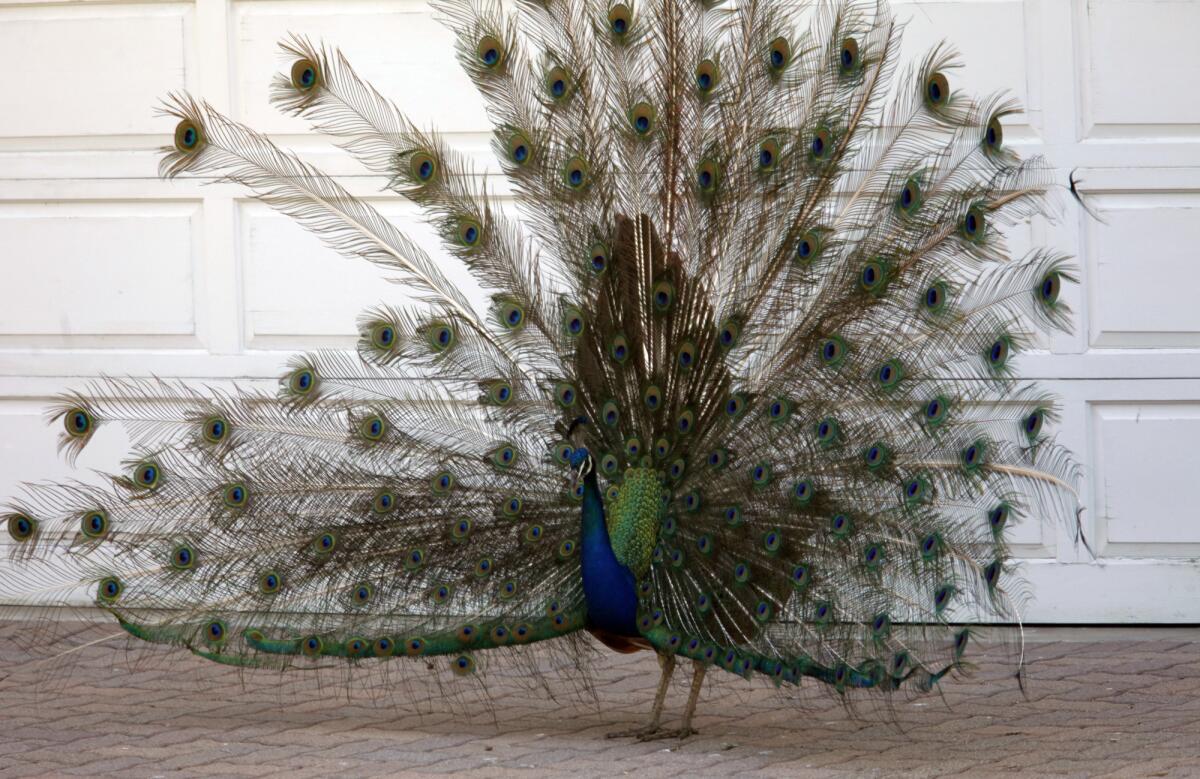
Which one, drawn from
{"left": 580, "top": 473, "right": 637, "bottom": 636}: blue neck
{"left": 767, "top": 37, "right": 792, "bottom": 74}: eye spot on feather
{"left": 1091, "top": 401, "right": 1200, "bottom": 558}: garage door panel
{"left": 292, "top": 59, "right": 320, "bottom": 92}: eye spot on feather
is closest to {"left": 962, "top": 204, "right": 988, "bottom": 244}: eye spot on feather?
{"left": 767, "top": 37, "right": 792, "bottom": 74}: eye spot on feather

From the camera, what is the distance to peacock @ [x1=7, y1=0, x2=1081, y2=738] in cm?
480

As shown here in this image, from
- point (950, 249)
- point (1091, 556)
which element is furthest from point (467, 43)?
point (1091, 556)

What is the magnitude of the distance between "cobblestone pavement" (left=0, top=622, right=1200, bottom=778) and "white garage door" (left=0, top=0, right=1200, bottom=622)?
72 cm

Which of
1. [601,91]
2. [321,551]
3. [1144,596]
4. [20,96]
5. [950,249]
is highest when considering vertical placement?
[20,96]

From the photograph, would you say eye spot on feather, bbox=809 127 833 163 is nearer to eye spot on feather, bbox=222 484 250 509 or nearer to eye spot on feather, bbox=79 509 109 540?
eye spot on feather, bbox=222 484 250 509

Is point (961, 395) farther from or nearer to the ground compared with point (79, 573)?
farther from the ground

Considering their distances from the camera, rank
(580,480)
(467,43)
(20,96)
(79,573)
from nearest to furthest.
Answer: (580,480)
(467,43)
(79,573)
(20,96)

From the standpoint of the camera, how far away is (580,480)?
473 centimetres

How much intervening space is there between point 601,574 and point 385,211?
2.98 m

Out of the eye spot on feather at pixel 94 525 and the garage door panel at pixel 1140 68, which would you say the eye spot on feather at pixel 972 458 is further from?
the eye spot on feather at pixel 94 525

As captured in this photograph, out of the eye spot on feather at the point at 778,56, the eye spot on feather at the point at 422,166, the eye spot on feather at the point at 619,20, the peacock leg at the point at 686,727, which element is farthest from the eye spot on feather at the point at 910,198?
the peacock leg at the point at 686,727

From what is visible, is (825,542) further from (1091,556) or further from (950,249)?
(1091,556)

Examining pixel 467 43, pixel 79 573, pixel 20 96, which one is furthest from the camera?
pixel 20 96

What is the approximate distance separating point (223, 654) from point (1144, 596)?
162 inches
